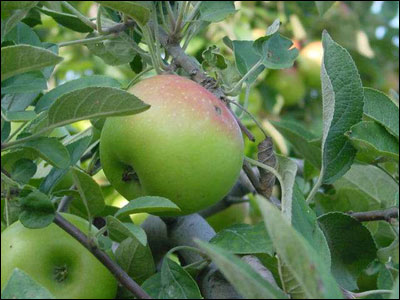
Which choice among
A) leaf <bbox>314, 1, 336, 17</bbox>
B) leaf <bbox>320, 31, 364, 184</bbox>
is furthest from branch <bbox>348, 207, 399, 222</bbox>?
leaf <bbox>314, 1, 336, 17</bbox>

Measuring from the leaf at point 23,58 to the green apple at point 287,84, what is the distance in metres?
2.62

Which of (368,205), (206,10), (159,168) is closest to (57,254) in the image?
(159,168)

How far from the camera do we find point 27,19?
1.19 m

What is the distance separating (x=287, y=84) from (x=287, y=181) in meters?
2.45

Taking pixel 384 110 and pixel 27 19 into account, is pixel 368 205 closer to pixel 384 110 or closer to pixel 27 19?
pixel 384 110

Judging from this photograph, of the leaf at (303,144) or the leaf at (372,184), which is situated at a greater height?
the leaf at (303,144)

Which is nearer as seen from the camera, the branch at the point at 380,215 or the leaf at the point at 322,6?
the branch at the point at 380,215

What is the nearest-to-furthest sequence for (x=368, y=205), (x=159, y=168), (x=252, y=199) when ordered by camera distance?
(x=159, y=168) → (x=368, y=205) → (x=252, y=199)

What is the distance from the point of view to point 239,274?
1.77 feet

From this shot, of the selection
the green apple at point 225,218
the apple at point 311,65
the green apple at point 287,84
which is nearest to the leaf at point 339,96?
the green apple at point 225,218

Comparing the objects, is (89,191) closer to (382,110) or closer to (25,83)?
(25,83)

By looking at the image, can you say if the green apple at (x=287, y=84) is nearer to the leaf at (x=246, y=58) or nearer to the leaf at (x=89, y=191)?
the leaf at (x=246, y=58)

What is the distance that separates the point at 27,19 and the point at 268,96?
7.14ft

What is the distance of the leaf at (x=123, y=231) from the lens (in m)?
0.73
